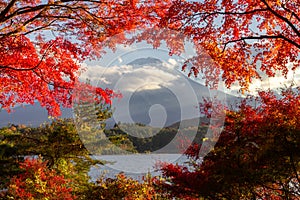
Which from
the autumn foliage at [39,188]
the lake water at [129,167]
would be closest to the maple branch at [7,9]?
the autumn foliage at [39,188]

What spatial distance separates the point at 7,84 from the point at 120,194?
427cm

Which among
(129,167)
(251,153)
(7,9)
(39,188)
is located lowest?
(129,167)

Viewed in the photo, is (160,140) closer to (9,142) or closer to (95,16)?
(9,142)

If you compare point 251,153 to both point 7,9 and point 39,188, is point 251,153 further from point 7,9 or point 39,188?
point 39,188

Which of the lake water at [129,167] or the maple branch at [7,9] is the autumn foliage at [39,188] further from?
the lake water at [129,167]

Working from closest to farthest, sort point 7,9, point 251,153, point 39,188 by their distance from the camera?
point 251,153 < point 7,9 < point 39,188

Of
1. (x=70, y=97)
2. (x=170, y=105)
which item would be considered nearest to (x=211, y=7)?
(x=70, y=97)

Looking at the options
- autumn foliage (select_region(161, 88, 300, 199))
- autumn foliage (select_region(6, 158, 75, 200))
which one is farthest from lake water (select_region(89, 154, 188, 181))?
autumn foliage (select_region(161, 88, 300, 199))

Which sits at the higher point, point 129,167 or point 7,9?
point 7,9

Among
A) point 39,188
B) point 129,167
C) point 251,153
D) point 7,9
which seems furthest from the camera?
point 129,167

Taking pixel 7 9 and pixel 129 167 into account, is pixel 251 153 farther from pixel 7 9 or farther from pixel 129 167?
pixel 129 167

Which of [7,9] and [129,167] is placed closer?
[7,9]

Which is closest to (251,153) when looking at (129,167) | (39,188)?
(39,188)

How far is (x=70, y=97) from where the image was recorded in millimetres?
8336
